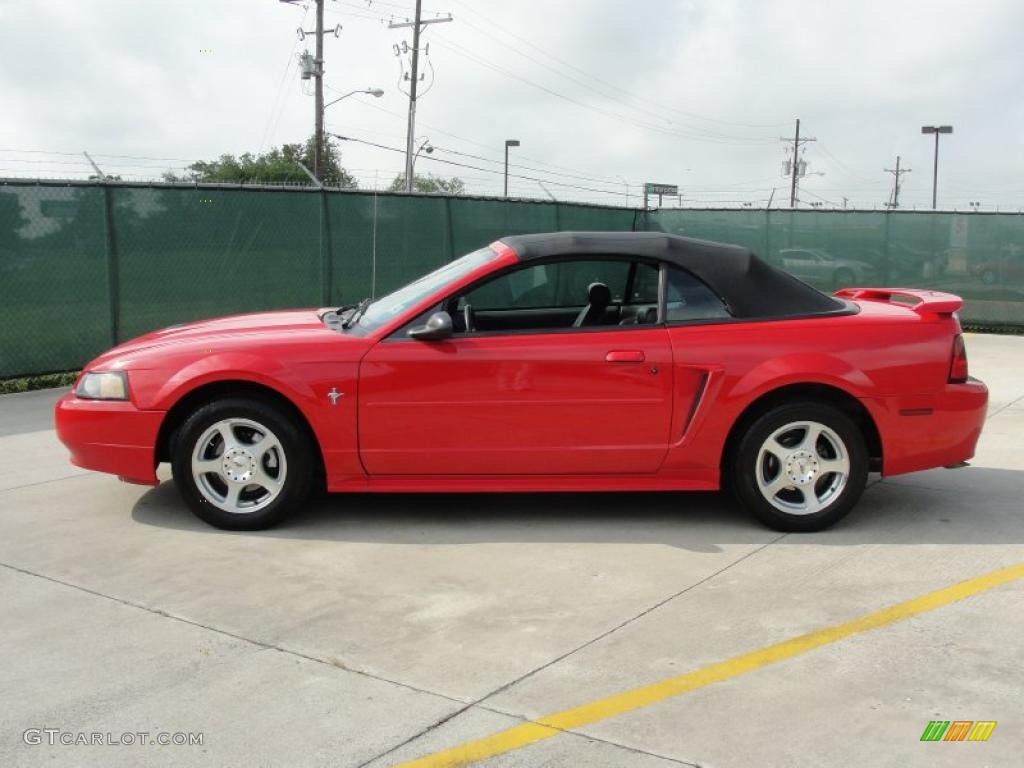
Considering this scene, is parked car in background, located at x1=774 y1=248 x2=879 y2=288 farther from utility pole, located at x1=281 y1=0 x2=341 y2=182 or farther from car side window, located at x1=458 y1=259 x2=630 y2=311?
utility pole, located at x1=281 y1=0 x2=341 y2=182

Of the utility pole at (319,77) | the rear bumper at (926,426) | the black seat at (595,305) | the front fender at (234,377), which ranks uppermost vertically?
the utility pole at (319,77)

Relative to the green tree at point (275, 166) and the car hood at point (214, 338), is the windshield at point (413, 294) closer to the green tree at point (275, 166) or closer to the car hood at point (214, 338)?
the car hood at point (214, 338)

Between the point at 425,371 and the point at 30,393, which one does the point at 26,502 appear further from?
the point at 30,393

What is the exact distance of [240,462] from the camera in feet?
17.7

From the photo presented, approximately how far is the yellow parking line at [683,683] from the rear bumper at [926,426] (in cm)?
90

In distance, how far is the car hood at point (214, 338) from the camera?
215 inches

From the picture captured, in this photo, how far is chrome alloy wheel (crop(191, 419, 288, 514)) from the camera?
5.36 meters

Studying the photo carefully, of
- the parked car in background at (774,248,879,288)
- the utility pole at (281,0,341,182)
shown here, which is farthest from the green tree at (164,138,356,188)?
the parked car in background at (774,248,879,288)

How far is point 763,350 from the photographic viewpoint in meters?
5.37

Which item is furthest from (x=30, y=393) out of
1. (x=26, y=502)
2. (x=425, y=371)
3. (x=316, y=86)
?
(x=316, y=86)

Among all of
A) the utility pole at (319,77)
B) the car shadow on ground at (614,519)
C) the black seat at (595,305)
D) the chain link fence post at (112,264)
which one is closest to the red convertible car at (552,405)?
the car shadow on ground at (614,519)

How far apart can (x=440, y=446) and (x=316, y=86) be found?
31.5m

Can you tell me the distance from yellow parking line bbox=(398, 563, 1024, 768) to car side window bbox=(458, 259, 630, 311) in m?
2.31

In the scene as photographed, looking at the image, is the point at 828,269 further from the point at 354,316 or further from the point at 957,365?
the point at 354,316
